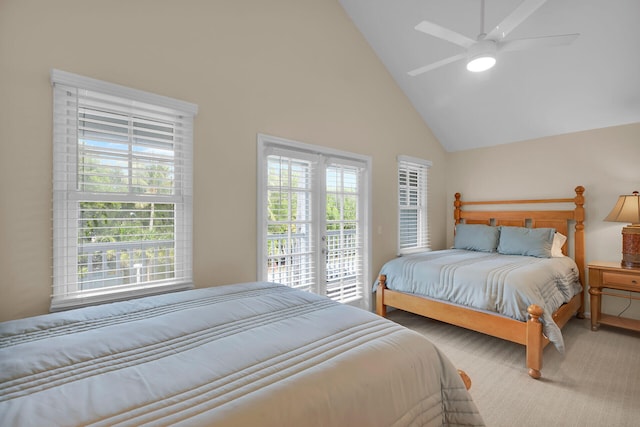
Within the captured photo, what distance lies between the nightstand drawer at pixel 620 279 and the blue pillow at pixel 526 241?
519 mm

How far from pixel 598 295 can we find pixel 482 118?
2445mm

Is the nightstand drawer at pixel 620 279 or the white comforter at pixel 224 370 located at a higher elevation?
the white comforter at pixel 224 370

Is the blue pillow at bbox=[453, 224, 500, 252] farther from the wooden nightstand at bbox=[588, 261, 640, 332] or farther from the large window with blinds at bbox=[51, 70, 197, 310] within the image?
the large window with blinds at bbox=[51, 70, 197, 310]

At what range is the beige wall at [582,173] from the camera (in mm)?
3523

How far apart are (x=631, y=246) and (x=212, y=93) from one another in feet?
14.2

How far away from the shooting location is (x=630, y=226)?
3.29 metres

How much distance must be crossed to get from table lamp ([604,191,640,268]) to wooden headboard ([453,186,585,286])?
1.42 feet

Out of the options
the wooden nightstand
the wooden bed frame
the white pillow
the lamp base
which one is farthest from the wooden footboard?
the lamp base

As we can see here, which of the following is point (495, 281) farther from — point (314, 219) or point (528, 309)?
point (314, 219)

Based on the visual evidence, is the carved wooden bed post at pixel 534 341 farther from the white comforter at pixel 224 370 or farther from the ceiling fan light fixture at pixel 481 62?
the ceiling fan light fixture at pixel 481 62

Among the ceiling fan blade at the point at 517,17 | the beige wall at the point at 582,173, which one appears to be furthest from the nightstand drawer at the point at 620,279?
the ceiling fan blade at the point at 517,17

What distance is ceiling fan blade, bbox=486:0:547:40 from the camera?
6.16ft

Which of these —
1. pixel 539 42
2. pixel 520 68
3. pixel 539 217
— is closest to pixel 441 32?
pixel 539 42

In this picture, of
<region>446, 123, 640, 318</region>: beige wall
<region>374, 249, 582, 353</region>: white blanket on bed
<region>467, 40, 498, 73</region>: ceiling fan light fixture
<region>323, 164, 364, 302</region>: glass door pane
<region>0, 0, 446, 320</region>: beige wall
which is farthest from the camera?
<region>446, 123, 640, 318</region>: beige wall
